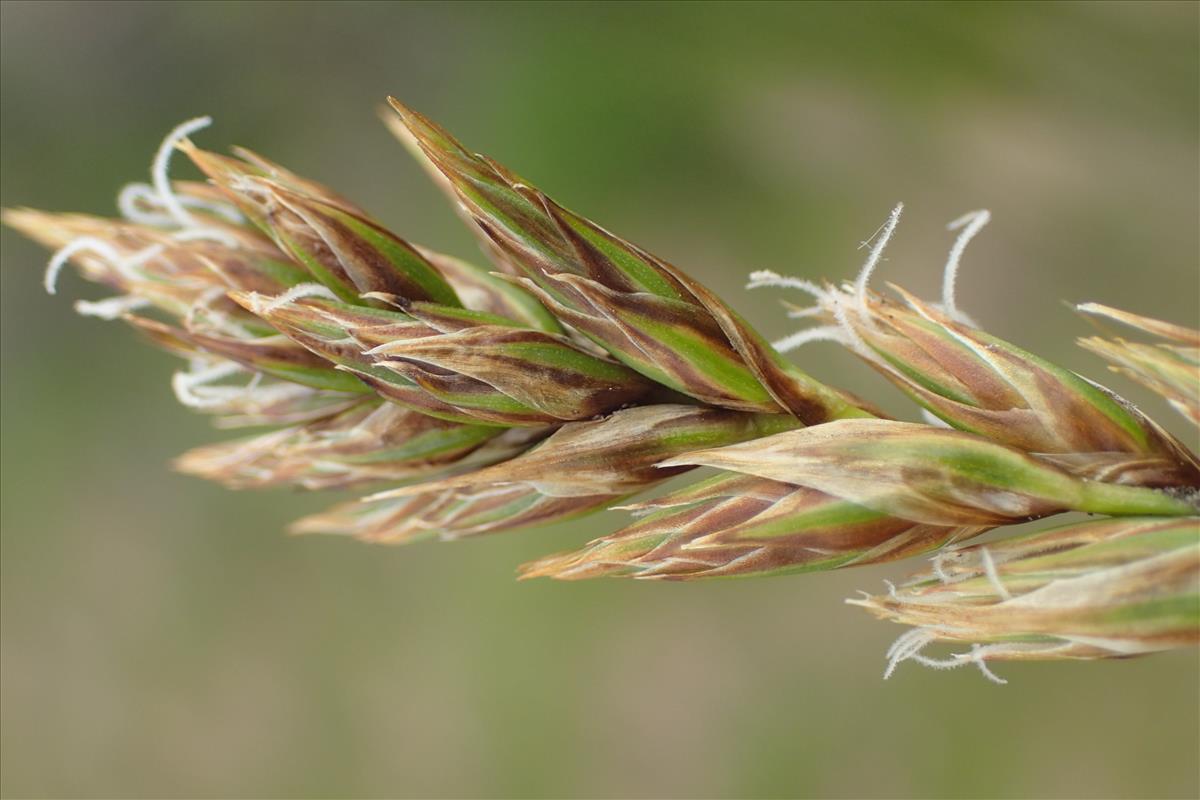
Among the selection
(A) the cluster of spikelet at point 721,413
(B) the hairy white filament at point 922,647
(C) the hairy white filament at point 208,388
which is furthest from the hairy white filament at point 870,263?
(C) the hairy white filament at point 208,388

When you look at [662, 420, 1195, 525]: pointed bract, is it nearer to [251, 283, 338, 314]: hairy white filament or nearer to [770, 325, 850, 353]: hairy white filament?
[770, 325, 850, 353]: hairy white filament

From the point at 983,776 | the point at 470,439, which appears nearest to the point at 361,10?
the point at 470,439

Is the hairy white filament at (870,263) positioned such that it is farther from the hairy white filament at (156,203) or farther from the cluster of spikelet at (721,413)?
the hairy white filament at (156,203)

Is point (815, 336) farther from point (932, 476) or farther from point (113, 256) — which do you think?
point (113, 256)

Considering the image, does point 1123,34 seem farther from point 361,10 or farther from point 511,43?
point 361,10

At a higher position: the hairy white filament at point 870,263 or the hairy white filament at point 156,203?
the hairy white filament at point 156,203
